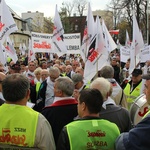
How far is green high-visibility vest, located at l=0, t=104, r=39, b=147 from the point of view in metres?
2.66

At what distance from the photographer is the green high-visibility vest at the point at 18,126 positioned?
2.66 m

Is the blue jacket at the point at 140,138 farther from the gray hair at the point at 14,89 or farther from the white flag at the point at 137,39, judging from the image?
the white flag at the point at 137,39

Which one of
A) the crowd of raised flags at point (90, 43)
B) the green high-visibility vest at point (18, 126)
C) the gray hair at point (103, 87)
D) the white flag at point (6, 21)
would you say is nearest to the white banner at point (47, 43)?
the crowd of raised flags at point (90, 43)

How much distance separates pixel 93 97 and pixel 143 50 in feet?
19.6

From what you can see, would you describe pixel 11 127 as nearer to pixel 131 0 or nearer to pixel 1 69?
pixel 1 69

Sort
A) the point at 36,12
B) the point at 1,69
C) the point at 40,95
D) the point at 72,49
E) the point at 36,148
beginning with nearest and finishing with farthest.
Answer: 1. the point at 36,148
2. the point at 40,95
3. the point at 1,69
4. the point at 72,49
5. the point at 36,12

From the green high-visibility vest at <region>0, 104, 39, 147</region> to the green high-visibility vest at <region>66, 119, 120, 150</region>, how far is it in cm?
34

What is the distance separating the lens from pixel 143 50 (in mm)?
8477

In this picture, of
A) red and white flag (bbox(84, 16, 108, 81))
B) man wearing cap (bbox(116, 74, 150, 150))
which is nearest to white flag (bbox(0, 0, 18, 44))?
red and white flag (bbox(84, 16, 108, 81))

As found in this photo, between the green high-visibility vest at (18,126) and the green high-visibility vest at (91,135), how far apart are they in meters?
0.34

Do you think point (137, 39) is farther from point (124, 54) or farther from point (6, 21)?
point (124, 54)

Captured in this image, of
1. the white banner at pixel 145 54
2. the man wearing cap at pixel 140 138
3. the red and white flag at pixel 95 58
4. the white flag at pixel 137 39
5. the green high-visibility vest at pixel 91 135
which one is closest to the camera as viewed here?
the man wearing cap at pixel 140 138

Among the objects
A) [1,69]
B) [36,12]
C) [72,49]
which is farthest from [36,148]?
[36,12]

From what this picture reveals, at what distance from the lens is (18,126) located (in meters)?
2.69
